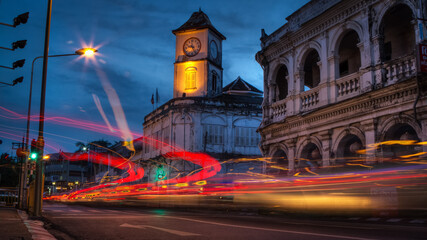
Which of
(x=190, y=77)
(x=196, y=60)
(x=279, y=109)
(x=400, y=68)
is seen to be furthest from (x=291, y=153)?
(x=196, y=60)

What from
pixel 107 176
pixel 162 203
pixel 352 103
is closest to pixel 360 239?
pixel 352 103

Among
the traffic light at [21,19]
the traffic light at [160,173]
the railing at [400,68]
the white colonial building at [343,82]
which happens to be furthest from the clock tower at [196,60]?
the railing at [400,68]

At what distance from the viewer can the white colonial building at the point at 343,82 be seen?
15945 mm

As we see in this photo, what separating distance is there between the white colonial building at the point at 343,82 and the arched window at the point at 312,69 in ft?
0.20

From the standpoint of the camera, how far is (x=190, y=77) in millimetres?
44469

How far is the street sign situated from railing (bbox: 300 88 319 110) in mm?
6563

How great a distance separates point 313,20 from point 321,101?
4.22 meters

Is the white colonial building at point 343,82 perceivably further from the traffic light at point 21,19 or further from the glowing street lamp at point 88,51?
the traffic light at point 21,19

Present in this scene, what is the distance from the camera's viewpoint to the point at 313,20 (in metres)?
20.8

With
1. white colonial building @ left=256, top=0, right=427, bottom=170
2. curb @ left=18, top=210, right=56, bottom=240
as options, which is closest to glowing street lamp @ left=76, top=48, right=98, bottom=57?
curb @ left=18, top=210, right=56, bottom=240

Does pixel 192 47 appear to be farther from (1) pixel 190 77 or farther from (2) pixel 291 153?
(2) pixel 291 153

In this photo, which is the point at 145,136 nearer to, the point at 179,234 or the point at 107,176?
the point at 107,176

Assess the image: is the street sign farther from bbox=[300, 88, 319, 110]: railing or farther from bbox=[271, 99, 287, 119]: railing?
bbox=[271, 99, 287, 119]: railing

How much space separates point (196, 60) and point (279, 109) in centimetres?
2193
